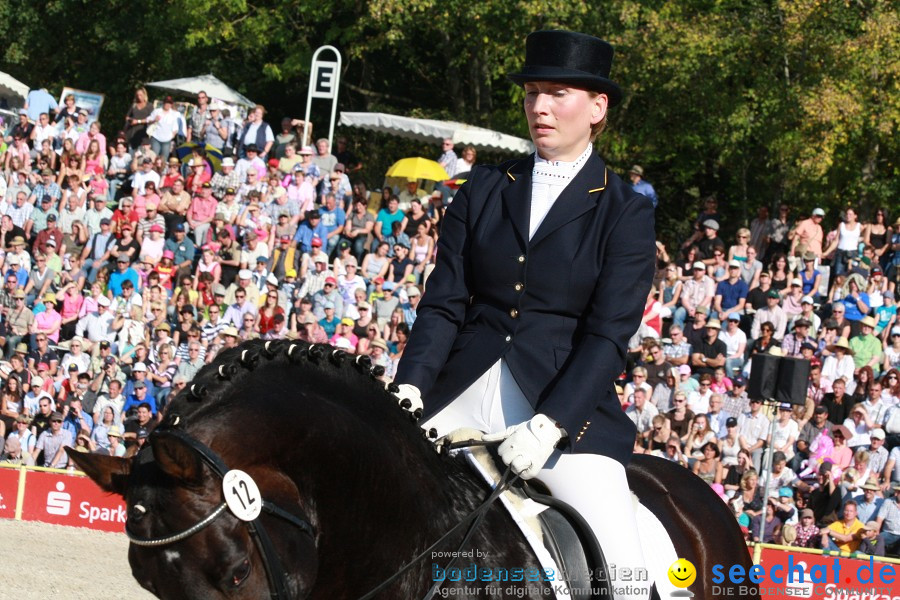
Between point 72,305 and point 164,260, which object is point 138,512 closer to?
point 72,305

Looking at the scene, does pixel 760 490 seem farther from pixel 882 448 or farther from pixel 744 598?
pixel 744 598

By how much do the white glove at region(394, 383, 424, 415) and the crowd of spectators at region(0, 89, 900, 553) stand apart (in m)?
Answer: 8.31

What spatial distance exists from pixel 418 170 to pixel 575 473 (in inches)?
647

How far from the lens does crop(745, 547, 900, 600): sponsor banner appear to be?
10.9 metres

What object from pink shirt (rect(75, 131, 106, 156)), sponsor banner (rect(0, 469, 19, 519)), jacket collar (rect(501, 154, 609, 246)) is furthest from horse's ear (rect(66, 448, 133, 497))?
pink shirt (rect(75, 131, 106, 156))

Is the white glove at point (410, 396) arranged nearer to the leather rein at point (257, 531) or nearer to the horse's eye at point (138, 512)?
the leather rein at point (257, 531)

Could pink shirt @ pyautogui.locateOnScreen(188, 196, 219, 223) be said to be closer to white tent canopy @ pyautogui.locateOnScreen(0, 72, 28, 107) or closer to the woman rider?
white tent canopy @ pyautogui.locateOnScreen(0, 72, 28, 107)

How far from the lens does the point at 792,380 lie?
39.6ft

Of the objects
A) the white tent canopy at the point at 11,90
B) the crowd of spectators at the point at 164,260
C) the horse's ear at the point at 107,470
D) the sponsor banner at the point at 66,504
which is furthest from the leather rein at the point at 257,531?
the white tent canopy at the point at 11,90

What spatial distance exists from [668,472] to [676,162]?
2183 centimetres

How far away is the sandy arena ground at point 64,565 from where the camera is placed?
9.59 metres

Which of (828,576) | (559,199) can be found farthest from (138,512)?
(828,576)

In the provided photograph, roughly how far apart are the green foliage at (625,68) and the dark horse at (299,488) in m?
16.9

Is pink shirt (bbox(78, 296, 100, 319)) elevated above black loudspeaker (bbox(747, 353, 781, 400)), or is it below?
below
